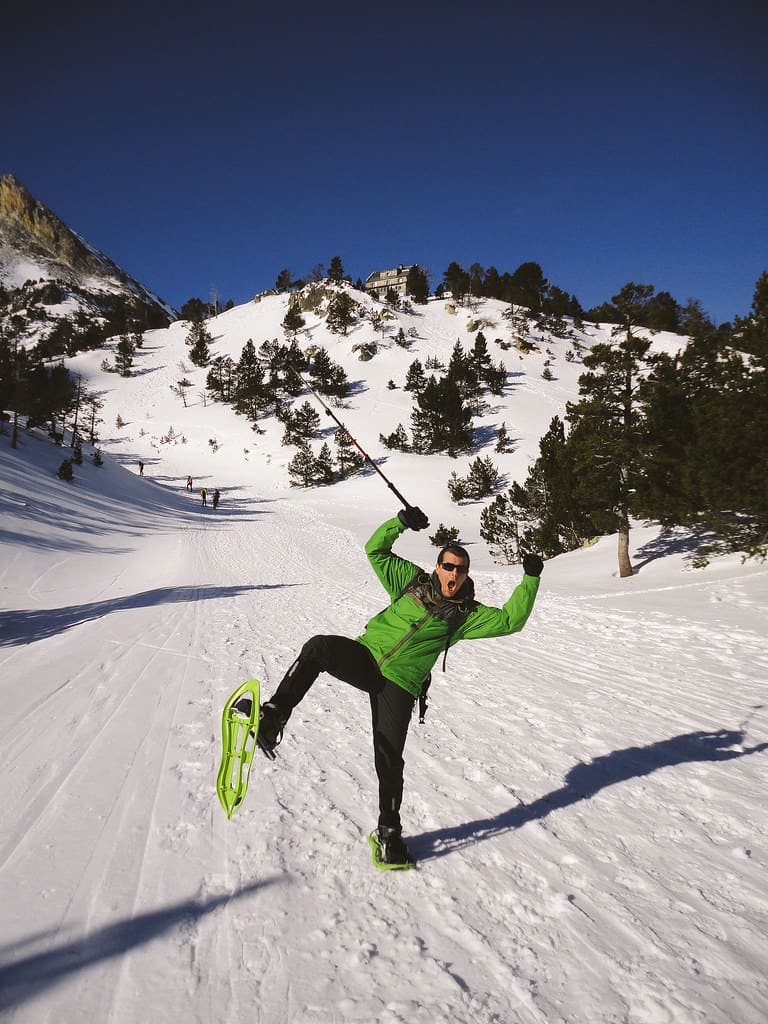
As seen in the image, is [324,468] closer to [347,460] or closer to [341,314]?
[347,460]

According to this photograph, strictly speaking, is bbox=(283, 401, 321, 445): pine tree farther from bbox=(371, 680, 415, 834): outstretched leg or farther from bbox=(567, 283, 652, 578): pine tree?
bbox=(371, 680, 415, 834): outstretched leg

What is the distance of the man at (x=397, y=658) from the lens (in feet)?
9.37

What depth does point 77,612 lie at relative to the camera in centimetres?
988

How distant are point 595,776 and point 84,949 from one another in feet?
12.3

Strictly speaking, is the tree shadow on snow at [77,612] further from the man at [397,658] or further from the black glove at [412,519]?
the black glove at [412,519]

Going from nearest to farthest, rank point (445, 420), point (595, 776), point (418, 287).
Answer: point (595, 776), point (445, 420), point (418, 287)

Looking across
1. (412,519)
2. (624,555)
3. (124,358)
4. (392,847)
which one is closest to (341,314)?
(124,358)

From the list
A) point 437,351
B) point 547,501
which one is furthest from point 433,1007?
point 437,351

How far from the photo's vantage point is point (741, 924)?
2.55 metres

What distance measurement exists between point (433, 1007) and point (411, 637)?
1.68m

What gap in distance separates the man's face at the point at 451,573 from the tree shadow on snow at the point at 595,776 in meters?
1.76

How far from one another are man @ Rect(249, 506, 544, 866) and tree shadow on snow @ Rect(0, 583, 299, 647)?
732 centimetres

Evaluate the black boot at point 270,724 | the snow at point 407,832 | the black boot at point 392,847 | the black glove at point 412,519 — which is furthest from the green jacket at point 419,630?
the snow at point 407,832

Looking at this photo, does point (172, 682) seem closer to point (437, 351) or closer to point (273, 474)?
point (273, 474)
